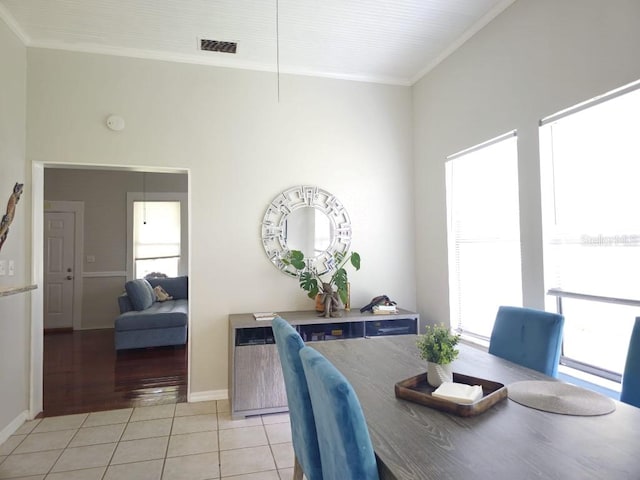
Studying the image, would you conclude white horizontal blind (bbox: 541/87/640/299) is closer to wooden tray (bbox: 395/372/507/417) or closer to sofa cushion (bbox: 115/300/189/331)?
wooden tray (bbox: 395/372/507/417)

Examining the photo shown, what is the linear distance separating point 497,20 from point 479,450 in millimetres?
2941

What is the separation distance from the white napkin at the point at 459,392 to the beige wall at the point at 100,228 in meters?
6.51

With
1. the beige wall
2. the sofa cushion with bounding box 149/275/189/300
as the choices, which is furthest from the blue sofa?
the beige wall

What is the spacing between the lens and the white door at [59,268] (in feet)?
20.9

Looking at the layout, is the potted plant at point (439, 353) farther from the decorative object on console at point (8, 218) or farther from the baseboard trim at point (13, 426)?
the baseboard trim at point (13, 426)

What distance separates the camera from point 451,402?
4.33 ft

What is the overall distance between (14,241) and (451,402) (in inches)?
126

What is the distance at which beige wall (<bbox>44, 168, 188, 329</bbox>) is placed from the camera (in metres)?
6.52

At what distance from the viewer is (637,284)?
1957mm

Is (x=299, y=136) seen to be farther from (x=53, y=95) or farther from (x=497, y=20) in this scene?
(x=53, y=95)

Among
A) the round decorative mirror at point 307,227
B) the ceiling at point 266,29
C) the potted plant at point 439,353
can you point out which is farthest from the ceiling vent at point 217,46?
the potted plant at point 439,353

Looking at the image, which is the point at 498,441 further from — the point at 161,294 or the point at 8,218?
the point at 161,294

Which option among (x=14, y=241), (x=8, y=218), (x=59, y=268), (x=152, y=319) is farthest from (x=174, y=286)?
(x=8, y=218)

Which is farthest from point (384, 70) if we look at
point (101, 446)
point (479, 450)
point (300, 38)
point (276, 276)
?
point (101, 446)
